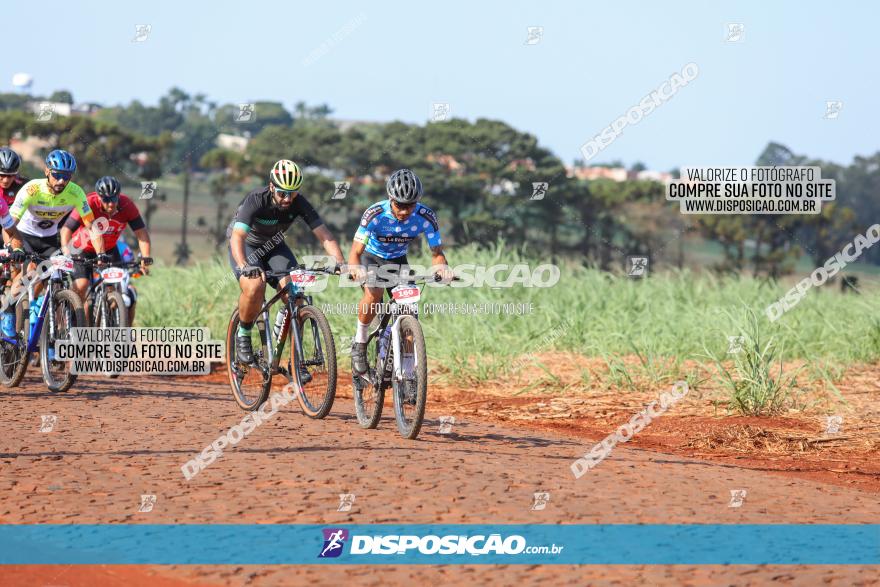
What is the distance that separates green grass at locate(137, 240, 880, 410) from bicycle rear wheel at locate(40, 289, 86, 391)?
418 cm

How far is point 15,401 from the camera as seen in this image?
9938 millimetres

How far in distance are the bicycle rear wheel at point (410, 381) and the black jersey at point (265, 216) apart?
1523 millimetres

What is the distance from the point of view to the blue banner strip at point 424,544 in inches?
209

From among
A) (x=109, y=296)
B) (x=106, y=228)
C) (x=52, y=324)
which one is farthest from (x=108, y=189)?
(x=52, y=324)

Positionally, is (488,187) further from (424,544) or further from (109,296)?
(424,544)

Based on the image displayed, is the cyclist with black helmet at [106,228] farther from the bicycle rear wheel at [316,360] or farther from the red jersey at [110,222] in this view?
the bicycle rear wheel at [316,360]

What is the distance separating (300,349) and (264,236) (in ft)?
3.53

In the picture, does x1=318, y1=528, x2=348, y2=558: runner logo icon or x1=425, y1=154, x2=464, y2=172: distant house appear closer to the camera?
x1=318, y1=528, x2=348, y2=558: runner logo icon

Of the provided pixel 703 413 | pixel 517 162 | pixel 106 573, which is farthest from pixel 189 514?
pixel 517 162

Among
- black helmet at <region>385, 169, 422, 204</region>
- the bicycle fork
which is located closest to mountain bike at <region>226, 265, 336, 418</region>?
black helmet at <region>385, 169, 422, 204</region>

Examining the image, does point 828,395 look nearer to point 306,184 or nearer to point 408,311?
point 408,311

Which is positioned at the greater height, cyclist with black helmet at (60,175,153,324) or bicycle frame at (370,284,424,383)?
cyclist with black helmet at (60,175,153,324)

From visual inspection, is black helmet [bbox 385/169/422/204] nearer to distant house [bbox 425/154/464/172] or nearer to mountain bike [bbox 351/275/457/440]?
mountain bike [bbox 351/275/457/440]

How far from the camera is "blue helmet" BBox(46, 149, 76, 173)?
10688 mm
